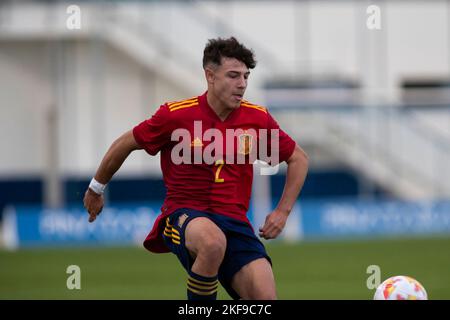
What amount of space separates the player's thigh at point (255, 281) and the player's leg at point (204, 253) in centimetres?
21

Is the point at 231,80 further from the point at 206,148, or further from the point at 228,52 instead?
the point at 206,148

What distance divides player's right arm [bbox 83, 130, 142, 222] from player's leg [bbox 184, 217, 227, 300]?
81cm

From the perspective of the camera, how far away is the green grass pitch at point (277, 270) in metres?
12.9

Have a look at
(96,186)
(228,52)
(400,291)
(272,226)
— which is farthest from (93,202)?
(400,291)

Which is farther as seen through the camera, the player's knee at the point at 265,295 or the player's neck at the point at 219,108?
the player's neck at the point at 219,108

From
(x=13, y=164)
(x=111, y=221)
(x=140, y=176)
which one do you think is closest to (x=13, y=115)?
(x=13, y=164)

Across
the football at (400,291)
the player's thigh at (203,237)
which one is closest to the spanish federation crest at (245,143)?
the player's thigh at (203,237)

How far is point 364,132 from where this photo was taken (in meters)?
26.0

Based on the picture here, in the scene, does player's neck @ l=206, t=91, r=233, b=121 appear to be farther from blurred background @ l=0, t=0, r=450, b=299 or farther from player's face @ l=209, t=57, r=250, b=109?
blurred background @ l=0, t=0, r=450, b=299

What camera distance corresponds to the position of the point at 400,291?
27.4 feet

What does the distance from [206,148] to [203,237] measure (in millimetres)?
773

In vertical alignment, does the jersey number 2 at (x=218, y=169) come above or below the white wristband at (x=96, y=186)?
above

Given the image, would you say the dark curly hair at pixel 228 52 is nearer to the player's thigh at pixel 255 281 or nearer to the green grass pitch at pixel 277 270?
the player's thigh at pixel 255 281

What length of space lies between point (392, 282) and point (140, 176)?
19.7m
